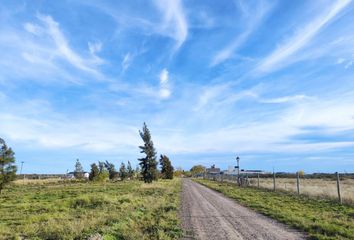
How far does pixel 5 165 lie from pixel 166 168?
54359 mm

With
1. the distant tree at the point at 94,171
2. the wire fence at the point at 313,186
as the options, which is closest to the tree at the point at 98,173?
the distant tree at the point at 94,171

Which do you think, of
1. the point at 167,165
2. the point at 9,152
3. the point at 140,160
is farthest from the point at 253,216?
the point at 167,165

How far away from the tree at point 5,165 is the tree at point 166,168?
53159 mm

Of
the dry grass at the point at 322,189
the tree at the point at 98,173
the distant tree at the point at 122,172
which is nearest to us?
the dry grass at the point at 322,189

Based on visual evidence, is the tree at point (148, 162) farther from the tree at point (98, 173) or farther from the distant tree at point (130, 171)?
the distant tree at point (130, 171)

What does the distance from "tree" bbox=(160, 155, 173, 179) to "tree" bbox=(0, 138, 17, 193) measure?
174ft

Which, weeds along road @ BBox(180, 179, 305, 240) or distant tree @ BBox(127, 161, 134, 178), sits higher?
distant tree @ BBox(127, 161, 134, 178)

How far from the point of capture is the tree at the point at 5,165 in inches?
1390

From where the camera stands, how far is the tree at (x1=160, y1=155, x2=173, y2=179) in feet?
286

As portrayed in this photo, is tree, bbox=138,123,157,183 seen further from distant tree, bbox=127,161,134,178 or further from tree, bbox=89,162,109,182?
distant tree, bbox=127,161,134,178

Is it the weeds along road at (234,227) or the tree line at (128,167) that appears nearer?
the weeds along road at (234,227)

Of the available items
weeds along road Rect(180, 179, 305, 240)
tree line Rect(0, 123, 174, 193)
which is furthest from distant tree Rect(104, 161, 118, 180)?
weeds along road Rect(180, 179, 305, 240)

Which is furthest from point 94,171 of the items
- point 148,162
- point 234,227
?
point 234,227

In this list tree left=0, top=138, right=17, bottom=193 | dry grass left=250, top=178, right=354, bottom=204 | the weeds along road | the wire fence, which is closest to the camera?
the weeds along road
